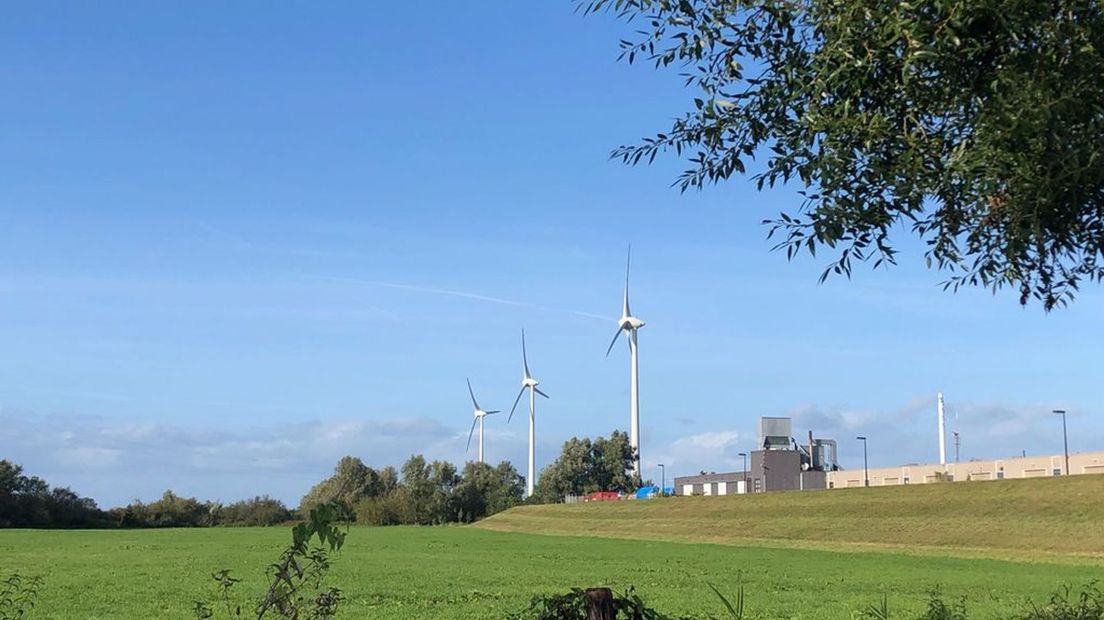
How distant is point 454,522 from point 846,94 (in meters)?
191

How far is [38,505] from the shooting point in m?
160

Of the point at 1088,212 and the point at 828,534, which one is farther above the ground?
the point at 1088,212

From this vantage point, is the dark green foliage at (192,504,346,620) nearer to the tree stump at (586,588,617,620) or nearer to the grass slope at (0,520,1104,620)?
the tree stump at (586,588,617,620)

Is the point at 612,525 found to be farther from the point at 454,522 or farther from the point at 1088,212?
the point at 1088,212

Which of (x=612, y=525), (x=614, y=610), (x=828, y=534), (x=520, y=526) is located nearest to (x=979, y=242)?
(x=614, y=610)

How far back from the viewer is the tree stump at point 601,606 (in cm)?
570

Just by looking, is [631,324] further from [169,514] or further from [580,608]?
[580,608]

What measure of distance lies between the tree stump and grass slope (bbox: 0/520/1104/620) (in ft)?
53.3

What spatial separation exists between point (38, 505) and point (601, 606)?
173 meters

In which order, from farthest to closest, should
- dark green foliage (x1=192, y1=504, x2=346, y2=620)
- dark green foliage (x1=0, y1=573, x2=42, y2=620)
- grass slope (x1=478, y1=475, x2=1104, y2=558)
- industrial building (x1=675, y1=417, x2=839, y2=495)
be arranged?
Answer: industrial building (x1=675, y1=417, x2=839, y2=495) < grass slope (x1=478, y1=475, x2=1104, y2=558) < dark green foliage (x1=0, y1=573, x2=42, y2=620) < dark green foliage (x1=192, y1=504, x2=346, y2=620)

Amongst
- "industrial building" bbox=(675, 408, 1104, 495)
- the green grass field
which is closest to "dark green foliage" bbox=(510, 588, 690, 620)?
the green grass field

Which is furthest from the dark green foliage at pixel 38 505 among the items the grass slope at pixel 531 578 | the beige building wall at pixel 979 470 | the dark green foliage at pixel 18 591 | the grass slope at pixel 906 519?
the dark green foliage at pixel 18 591

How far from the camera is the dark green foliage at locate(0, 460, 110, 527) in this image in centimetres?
15938

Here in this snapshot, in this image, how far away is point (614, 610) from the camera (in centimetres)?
571
